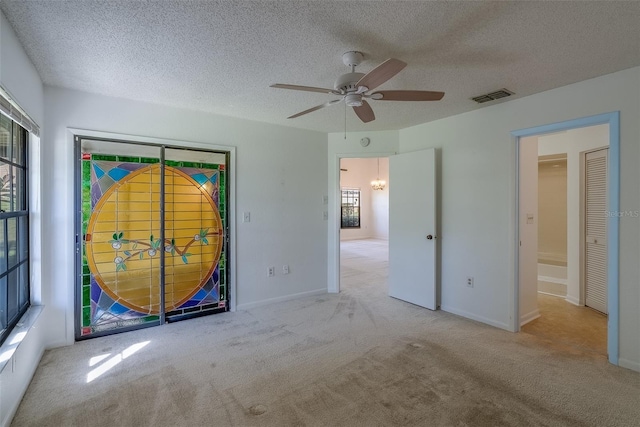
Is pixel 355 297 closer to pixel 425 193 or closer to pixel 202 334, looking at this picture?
pixel 425 193

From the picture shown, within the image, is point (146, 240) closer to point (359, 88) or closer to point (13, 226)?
point (13, 226)

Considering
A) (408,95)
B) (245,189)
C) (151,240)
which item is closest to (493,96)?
(408,95)

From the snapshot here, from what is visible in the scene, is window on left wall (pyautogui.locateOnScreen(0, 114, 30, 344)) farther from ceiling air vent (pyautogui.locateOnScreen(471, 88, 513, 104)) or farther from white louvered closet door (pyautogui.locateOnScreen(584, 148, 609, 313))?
white louvered closet door (pyautogui.locateOnScreen(584, 148, 609, 313))

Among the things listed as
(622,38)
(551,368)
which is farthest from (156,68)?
(551,368)

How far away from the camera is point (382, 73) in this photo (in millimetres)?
1798

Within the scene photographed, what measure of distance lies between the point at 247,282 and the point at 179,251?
2.97 ft

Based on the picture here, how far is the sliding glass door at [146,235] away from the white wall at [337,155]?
155cm

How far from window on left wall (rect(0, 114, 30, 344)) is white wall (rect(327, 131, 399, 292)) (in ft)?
10.7

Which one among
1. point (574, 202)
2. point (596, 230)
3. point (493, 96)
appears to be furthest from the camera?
point (574, 202)

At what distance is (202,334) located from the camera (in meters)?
3.07

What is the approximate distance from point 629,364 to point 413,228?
225 cm

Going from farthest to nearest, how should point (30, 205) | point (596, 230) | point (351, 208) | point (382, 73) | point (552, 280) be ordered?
point (351, 208) → point (552, 280) → point (596, 230) → point (30, 205) → point (382, 73)

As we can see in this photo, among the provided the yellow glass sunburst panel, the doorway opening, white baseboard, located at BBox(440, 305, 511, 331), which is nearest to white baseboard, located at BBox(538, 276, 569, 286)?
white baseboard, located at BBox(440, 305, 511, 331)

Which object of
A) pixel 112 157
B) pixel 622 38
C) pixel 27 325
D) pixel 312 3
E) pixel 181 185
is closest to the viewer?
pixel 312 3
